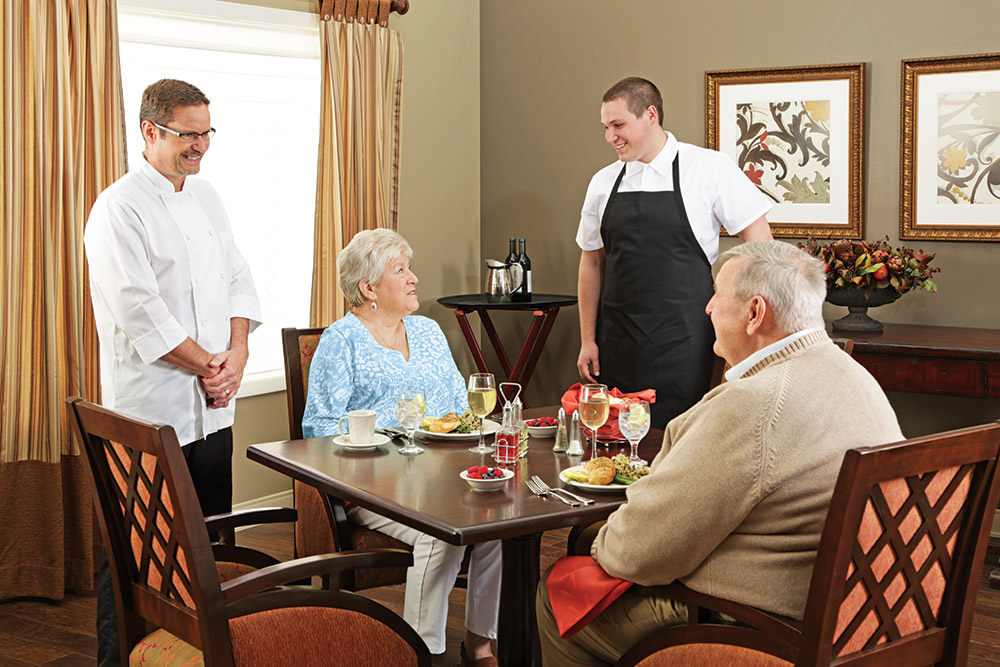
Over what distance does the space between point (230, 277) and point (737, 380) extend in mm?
1834

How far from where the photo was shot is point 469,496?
2.25 m

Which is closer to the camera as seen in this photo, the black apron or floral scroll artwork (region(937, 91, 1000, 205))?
the black apron

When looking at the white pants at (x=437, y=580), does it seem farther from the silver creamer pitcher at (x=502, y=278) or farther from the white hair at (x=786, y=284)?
the silver creamer pitcher at (x=502, y=278)

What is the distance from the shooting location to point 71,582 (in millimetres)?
3758

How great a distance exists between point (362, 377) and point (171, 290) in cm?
60

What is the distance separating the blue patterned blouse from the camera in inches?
119

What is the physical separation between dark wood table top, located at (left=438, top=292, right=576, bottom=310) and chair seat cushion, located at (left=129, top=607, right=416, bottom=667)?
9.24ft

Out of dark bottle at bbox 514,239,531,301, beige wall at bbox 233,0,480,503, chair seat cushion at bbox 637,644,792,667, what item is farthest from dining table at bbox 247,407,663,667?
beige wall at bbox 233,0,480,503

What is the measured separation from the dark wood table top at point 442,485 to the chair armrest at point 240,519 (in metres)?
0.12

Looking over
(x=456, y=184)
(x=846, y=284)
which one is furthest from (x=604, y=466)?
(x=456, y=184)

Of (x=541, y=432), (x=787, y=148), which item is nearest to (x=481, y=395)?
(x=541, y=432)

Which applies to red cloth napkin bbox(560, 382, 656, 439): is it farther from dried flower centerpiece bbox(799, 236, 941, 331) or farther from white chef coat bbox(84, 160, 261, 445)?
dried flower centerpiece bbox(799, 236, 941, 331)

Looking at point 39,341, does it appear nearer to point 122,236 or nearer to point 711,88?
point 122,236

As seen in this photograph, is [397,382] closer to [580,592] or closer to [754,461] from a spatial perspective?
[580,592]
